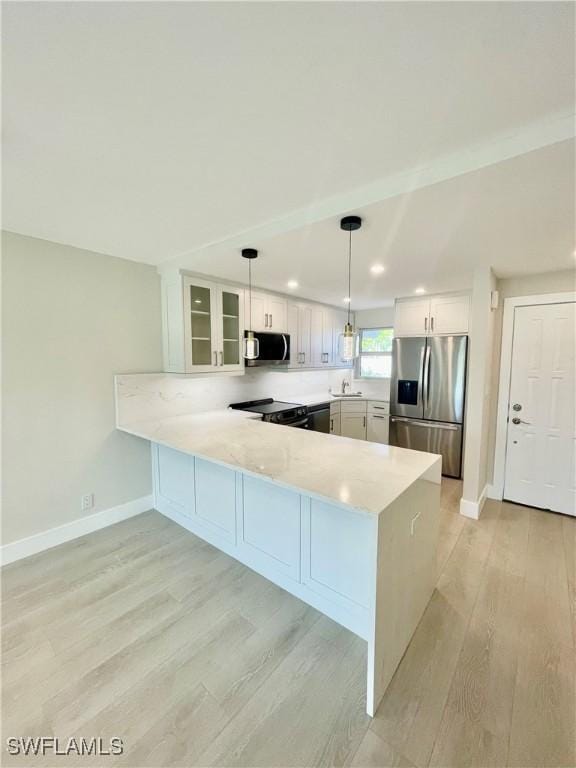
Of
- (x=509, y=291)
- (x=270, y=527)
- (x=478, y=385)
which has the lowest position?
(x=270, y=527)

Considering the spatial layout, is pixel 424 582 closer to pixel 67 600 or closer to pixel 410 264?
pixel 67 600

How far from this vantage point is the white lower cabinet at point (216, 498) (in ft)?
7.67

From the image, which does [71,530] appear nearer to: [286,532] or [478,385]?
[286,532]

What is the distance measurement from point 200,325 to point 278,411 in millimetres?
1297

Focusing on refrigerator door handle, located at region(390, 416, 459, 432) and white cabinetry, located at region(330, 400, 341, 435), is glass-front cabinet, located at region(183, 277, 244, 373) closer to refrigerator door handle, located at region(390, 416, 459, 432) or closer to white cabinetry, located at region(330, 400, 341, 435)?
white cabinetry, located at region(330, 400, 341, 435)

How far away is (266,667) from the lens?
1.53 m

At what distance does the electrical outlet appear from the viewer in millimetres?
2668

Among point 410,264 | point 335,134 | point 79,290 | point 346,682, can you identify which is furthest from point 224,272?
point 346,682

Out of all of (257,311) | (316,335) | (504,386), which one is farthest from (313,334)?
(504,386)

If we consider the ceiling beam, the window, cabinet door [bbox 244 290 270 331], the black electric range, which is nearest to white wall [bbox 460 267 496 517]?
the ceiling beam

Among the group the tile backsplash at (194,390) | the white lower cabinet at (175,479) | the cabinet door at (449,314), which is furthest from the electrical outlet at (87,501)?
the cabinet door at (449,314)

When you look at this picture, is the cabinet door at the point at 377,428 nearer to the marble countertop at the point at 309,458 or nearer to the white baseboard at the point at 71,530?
the marble countertop at the point at 309,458

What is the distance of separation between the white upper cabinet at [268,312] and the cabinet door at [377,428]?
6.84 ft

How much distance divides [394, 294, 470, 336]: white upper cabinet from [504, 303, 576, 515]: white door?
0.77 m
